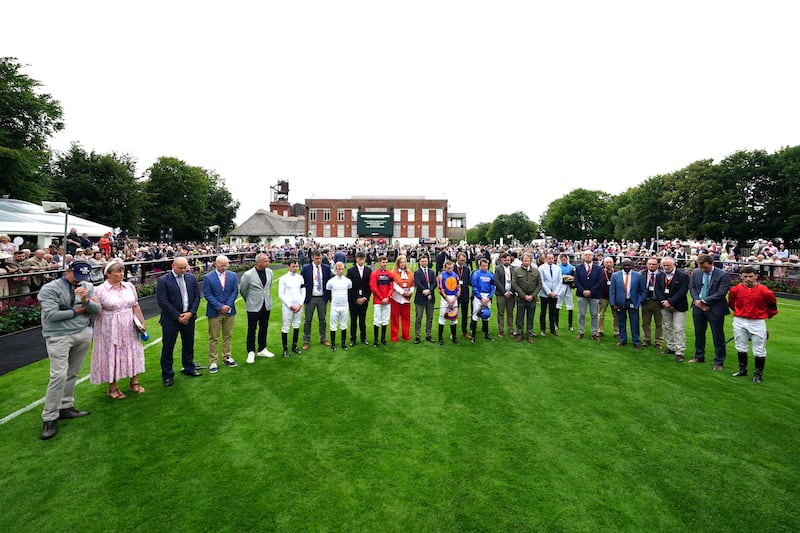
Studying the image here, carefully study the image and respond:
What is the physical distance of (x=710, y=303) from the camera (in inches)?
279

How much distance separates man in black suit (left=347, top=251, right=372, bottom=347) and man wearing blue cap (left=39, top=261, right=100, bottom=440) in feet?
14.8

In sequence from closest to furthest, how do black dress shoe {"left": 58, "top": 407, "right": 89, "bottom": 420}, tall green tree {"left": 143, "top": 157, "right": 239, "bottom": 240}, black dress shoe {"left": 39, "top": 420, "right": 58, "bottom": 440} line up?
black dress shoe {"left": 39, "top": 420, "right": 58, "bottom": 440} → black dress shoe {"left": 58, "top": 407, "right": 89, "bottom": 420} → tall green tree {"left": 143, "top": 157, "right": 239, "bottom": 240}

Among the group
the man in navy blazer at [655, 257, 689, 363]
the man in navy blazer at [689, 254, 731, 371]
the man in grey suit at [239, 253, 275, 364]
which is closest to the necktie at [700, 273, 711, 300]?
the man in navy blazer at [689, 254, 731, 371]

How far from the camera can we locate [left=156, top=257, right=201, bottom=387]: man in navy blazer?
605cm

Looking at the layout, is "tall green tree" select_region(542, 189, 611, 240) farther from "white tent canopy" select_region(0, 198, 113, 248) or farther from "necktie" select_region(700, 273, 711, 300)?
"white tent canopy" select_region(0, 198, 113, 248)

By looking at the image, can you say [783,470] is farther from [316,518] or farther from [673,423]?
[316,518]

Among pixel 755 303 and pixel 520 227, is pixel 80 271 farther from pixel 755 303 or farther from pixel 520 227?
pixel 520 227

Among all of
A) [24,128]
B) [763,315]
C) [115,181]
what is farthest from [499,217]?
[763,315]

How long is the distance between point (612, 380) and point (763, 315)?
Result: 8.57 feet

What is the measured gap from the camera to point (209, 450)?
4242 millimetres

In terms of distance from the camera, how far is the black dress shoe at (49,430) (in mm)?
4484

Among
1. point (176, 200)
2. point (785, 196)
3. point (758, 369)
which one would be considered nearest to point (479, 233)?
point (785, 196)

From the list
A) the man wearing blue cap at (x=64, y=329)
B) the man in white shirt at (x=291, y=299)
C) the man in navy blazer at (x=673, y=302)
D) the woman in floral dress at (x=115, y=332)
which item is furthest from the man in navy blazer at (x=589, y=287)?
the man wearing blue cap at (x=64, y=329)

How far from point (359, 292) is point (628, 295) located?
5.93 m
